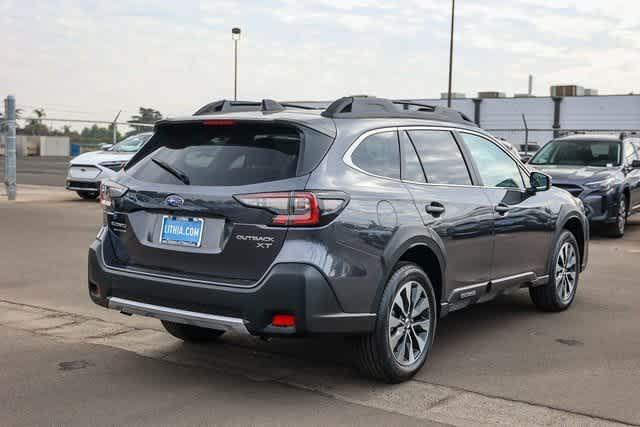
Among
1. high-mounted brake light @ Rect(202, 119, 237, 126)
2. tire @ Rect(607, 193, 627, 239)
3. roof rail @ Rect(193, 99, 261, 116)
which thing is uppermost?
roof rail @ Rect(193, 99, 261, 116)

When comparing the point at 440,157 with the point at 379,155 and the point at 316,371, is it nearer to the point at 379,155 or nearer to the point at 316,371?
the point at 379,155

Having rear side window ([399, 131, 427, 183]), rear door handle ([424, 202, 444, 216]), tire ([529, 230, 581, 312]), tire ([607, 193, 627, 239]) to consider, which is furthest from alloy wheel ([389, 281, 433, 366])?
tire ([607, 193, 627, 239])

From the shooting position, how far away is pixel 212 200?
186 inches

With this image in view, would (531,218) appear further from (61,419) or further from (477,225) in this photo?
(61,419)

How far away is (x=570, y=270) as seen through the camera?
7.55 metres

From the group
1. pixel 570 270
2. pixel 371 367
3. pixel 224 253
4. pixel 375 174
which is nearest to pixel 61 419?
pixel 224 253

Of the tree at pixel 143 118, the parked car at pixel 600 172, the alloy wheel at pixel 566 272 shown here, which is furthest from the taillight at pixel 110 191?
the tree at pixel 143 118

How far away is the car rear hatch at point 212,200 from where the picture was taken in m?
4.62

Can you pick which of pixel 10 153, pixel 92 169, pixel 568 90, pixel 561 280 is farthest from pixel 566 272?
pixel 568 90

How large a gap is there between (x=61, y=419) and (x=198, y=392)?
822mm

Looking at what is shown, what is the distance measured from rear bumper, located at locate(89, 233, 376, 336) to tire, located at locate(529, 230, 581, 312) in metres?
2.87

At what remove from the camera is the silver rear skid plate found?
4.61 meters

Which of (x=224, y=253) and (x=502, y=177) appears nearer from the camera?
(x=224, y=253)

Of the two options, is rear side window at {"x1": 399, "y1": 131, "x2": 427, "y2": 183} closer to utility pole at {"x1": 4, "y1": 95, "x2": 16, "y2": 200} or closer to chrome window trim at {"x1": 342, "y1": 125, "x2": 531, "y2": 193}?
chrome window trim at {"x1": 342, "y1": 125, "x2": 531, "y2": 193}
